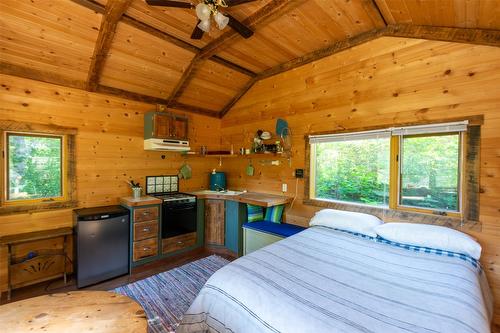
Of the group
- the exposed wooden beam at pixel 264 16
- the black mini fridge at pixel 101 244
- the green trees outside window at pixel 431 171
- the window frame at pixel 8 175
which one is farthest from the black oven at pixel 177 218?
the green trees outside window at pixel 431 171

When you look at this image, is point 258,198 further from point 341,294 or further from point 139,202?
point 341,294

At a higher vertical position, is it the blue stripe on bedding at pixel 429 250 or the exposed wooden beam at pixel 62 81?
the exposed wooden beam at pixel 62 81

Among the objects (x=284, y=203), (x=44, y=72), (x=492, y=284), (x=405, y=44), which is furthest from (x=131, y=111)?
(x=492, y=284)

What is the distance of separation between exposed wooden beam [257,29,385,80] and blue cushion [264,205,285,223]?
7.22ft

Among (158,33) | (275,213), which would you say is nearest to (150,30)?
(158,33)

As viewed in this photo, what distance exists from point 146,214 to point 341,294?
2.75 metres

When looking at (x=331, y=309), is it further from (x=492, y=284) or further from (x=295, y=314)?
(x=492, y=284)

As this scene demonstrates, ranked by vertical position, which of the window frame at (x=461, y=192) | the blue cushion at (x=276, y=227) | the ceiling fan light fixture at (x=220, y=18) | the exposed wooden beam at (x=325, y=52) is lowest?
the blue cushion at (x=276, y=227)

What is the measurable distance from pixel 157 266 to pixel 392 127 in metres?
3.57

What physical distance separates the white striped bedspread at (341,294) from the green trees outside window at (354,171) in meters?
0.95

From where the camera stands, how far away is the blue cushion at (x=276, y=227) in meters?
2.91

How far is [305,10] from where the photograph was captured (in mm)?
2428

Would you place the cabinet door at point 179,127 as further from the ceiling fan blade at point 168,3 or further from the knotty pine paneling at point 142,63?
the ceiling fan blade at point 168,3

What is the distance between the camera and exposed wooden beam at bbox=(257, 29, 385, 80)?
8.89ft
